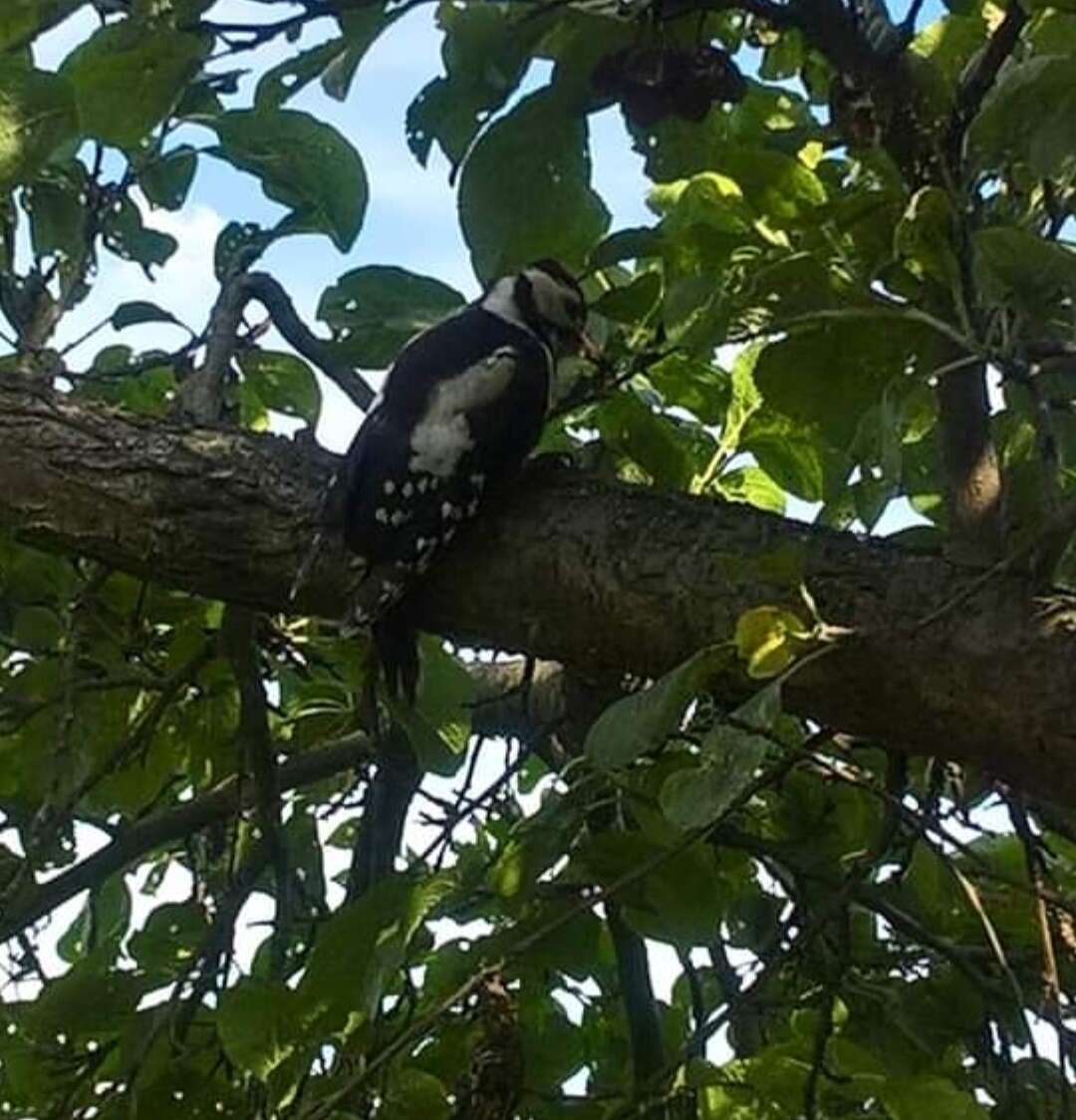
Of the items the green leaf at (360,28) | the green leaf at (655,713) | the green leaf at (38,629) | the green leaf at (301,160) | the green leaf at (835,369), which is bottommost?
the green leaf at (655,713)

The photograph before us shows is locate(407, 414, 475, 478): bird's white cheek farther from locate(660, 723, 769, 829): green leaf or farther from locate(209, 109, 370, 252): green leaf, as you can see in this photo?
locate(660, 723, 769, 829): green leaf

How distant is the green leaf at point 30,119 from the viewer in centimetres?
156

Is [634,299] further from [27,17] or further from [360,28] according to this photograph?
[27,17]

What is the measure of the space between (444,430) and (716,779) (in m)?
0.65

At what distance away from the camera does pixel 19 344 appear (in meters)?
2.04

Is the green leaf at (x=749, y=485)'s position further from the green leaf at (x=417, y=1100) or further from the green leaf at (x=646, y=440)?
the green leaf at (x=417, y=1100)

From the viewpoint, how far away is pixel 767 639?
1153 millimetres

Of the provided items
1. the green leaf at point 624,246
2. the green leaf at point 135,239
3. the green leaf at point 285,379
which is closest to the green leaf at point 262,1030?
the green leaf at point 624,246

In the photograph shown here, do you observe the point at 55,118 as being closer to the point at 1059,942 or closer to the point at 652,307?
the point at 652,307

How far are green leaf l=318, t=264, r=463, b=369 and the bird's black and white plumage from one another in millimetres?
22

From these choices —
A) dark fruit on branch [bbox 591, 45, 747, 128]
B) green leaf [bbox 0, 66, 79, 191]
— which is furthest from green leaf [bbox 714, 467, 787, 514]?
green leaf [bbox 0, 66, 79, 191]

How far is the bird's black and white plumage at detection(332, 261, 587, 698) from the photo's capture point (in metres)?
1.59

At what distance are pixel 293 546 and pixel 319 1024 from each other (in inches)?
15.4

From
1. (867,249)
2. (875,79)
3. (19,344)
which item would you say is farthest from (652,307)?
(19,344)
